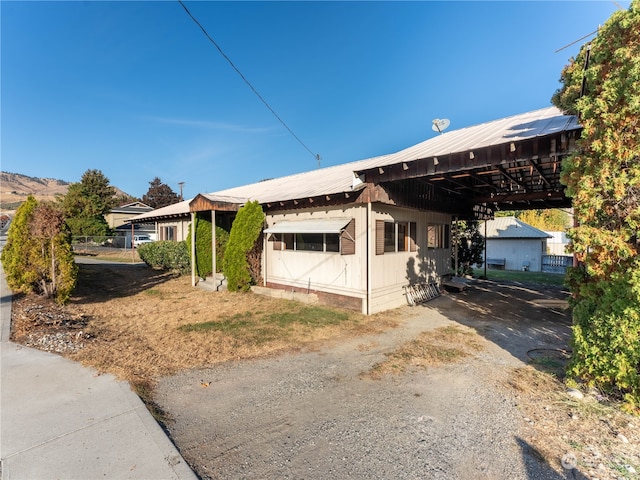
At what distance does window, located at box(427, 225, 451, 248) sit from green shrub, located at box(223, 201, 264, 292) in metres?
5.83

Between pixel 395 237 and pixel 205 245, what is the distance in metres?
7.05

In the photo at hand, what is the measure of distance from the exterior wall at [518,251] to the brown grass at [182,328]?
19.7 m

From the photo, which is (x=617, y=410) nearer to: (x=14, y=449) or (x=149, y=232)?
(x=14, y=449)

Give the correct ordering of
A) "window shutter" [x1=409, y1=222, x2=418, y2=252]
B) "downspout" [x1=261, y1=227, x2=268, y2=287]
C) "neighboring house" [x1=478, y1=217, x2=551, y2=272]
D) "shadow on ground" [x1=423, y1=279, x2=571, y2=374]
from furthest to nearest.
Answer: "neighboring house" [x1=478, y1=217, x2=551, y2=272]
"downspout" [x1=261, y1=227, x2=268, y2=287]
"window shutter" [x1=409, y1=222, x2=418, y2=252]
"shadow on ground" [x1=423, y1=279, x2=571, y2=374]

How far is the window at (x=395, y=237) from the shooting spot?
316 inches

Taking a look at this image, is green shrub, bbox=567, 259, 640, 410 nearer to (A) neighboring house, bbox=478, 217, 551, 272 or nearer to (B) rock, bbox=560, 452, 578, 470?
(B) rock, bbox=560, 452, 578, 470

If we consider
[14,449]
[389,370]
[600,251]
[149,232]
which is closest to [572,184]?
[600,251]

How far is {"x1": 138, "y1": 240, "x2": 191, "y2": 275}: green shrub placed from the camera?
532 inches

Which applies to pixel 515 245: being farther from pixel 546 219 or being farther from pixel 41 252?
pixel 41 252

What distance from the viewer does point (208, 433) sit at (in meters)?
2.88

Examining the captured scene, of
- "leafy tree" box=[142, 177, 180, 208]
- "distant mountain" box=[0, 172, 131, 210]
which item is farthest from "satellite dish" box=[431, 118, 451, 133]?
"distant mountain" box=[0, 172, 131, 210]

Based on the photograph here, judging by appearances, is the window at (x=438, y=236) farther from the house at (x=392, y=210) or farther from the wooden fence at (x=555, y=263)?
the wooden fence at (x=555, y=263)

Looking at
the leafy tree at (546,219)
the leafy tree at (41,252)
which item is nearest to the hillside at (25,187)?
the leafy tree at (41,252)

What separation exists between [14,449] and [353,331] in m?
4.93
